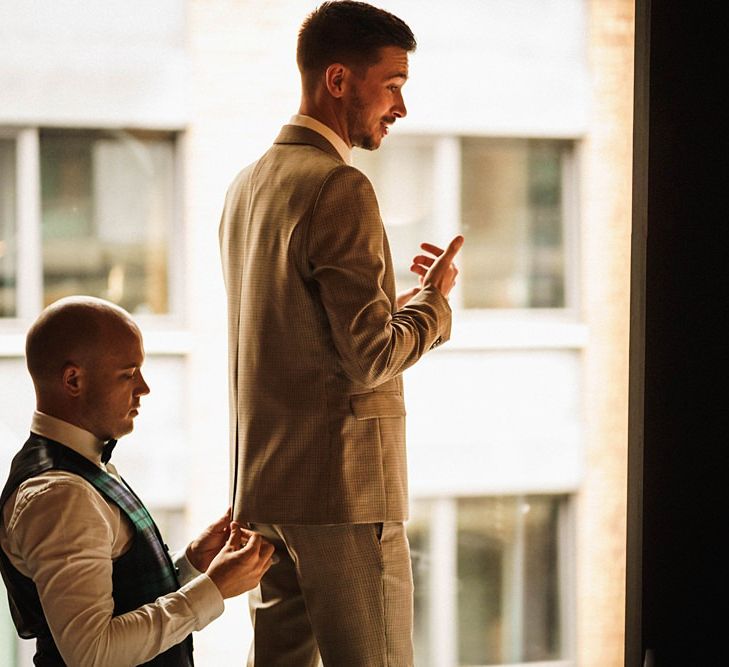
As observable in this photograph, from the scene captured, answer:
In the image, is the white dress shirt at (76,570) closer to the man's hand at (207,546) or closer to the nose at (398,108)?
the man's hand at (207,546)

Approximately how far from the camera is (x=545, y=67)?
2.59 metres

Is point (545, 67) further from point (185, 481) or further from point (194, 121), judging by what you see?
point (185, 481)

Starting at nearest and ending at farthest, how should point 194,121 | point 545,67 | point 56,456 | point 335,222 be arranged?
point 56,456, point 335,222, point 194,121, point 545,67

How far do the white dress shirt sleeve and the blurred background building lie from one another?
3.50 ft

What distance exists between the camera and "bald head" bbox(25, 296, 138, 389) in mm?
1389

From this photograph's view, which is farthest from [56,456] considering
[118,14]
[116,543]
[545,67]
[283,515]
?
[545,67]

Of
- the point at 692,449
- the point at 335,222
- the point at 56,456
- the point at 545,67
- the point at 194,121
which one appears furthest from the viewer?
the point at 545,67

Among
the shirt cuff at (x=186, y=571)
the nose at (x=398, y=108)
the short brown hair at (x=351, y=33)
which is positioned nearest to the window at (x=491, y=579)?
the shirt cuff at (x=186, y=571)

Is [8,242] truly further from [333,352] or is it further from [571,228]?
[571,228]

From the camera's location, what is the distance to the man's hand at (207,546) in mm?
1648

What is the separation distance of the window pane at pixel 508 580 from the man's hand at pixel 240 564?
46.8 inches

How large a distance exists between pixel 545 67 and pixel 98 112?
1.12 metres

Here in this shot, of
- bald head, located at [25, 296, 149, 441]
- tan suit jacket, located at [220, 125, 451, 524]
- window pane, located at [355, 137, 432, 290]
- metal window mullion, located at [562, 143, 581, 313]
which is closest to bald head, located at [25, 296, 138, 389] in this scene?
bald head, located at [25, 296, 149, 441]

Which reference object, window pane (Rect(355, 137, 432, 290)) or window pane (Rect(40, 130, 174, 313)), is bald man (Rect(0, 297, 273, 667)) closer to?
window pane (Rect(40, 130, 174, 313))
